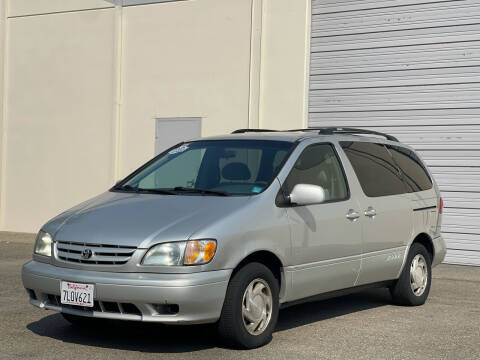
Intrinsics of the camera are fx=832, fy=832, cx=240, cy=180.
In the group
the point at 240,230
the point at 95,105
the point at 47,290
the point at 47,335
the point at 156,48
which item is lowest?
the point at 47,335

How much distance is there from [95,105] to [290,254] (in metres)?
11.3

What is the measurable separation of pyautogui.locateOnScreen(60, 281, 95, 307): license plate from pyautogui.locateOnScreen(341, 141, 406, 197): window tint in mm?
2992

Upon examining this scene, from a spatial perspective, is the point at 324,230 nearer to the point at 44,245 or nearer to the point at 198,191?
the point at 198,191

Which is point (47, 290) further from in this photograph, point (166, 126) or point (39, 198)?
point (39, 198)

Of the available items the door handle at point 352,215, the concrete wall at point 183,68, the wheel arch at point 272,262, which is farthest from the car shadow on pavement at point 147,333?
the concrete wall at point 183,68

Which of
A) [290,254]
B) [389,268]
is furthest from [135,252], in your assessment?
[389,268]

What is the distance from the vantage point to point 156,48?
16.5 m

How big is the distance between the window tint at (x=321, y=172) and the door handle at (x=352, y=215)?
145 millimetres

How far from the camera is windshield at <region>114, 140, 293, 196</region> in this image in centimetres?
689

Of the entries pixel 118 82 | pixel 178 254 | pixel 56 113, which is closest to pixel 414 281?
pixel 178 254

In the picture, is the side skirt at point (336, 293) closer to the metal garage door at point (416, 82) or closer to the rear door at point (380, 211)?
the rear door at point (380, 211)

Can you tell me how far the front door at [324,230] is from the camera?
22.5 feet

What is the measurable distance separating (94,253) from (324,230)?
2.07m

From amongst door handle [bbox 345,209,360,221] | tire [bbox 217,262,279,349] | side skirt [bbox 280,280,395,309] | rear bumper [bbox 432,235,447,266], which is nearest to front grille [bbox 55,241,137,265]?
tire [bbox 217,262,279,349]
